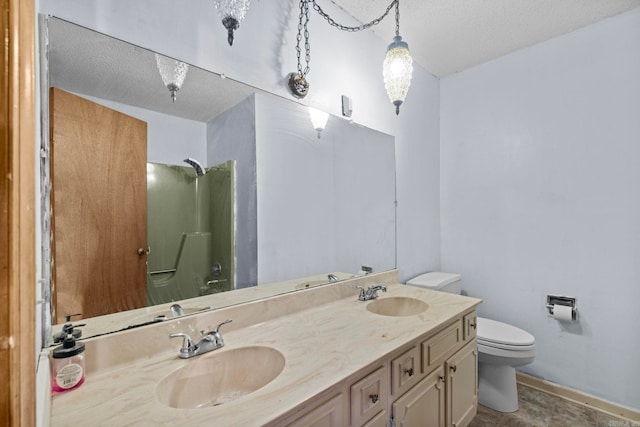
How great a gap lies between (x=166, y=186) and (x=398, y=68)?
4.24ft

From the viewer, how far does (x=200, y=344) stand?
981mm

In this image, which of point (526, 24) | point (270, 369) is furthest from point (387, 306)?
point (526, 24)

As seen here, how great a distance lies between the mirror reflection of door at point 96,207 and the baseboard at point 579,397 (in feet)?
8.15

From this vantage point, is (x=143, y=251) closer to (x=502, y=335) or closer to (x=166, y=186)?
(x=166, y=186)

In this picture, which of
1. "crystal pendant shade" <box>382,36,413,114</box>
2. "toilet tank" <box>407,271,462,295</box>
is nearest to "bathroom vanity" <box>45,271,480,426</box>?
"toilet tank" <box>407,271,462,295</box>

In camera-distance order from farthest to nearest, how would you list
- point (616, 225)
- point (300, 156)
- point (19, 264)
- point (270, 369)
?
point (616, 225) < point (300, 156) < point (270, 369) < point (19, 264)

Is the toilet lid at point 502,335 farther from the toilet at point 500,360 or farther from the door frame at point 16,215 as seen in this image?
the door frame at point 16,215

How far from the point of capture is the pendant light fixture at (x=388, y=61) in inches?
59.0

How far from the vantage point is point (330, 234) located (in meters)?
1.67

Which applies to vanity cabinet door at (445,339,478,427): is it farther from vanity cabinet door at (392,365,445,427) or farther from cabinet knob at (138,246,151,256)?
cabinet knob at (138,246,151,256)

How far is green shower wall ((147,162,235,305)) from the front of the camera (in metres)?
1.06

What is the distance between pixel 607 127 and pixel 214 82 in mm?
2272

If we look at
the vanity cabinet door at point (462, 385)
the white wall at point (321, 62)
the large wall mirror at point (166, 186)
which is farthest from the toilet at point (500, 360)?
the large wall mirror at point (166, 186)

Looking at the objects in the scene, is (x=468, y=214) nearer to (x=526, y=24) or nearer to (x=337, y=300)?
(x=526, y=24)
